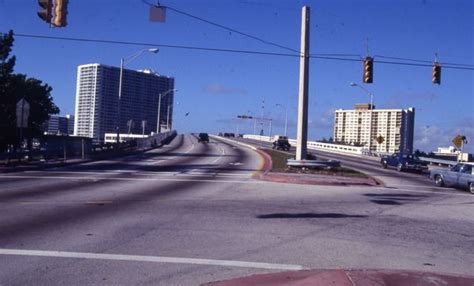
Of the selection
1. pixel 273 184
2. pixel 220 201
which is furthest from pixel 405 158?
pixel 220 201

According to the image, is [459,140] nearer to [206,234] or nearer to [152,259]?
[206,234]

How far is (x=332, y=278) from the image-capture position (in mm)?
7434

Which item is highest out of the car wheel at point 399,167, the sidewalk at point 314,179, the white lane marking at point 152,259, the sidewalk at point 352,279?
the car wheel at point 399,167

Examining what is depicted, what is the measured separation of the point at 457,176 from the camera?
89.5ft

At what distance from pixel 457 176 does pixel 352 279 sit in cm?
2168

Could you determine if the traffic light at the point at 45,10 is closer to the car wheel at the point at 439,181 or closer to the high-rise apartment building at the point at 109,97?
the car wheel at the point at 439,181

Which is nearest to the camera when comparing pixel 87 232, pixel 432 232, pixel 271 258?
pixel 271 258

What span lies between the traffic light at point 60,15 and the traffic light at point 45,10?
26cm

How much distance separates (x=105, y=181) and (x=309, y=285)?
1656 centimetres

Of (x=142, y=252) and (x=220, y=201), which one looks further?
(x=220, y=201)

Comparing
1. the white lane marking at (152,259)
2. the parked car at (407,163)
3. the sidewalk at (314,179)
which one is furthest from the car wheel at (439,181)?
the white lane marking at (152,259)

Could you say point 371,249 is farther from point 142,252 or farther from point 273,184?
point 273,184

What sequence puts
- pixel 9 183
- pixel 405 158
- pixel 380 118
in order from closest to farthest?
pixel 9 183
pixel 405 158
pixel 380 118

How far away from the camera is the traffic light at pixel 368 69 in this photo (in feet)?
94.1
